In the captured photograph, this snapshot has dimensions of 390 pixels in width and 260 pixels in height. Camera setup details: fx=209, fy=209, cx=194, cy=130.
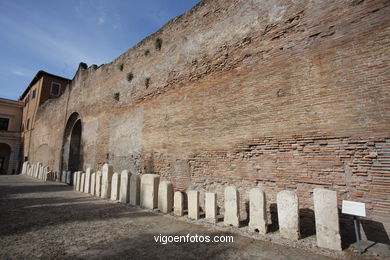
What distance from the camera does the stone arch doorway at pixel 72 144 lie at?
1258 centimetres

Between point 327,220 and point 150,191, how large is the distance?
3861 millimetres

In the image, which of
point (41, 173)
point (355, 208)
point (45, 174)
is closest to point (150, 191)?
point (355, 208)

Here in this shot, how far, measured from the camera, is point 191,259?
2.60 metres

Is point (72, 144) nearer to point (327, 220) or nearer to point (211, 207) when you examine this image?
point (211, 207)

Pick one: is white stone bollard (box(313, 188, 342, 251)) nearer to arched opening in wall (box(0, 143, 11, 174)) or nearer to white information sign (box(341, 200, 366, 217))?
white information sign (box(341, 200, 366, 217))

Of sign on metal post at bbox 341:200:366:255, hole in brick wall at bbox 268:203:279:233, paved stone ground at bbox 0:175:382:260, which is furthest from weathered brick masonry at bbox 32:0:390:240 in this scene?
paved stone ground at bbox 0:175:382:260

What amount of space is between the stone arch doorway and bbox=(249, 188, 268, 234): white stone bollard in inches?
463

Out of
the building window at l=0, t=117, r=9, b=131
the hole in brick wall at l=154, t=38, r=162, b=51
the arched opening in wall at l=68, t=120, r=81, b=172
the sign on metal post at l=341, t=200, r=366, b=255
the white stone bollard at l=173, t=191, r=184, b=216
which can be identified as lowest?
the white stone bollard at l=173, t=191, r=184, b=216

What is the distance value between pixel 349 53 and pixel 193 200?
4034 mm

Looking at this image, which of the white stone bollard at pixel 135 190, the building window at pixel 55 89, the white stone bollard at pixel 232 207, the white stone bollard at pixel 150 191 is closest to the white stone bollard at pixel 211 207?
the white stone bollard at pixel 232 207

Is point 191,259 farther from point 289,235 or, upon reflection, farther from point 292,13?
point 292,13

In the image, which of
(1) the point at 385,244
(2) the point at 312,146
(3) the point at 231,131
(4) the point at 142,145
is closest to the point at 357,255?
(1) the point at 385,244

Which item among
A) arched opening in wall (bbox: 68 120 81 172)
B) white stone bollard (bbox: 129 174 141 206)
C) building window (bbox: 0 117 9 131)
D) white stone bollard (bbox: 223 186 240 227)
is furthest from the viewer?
building window (bbox: 0 117 9 131)

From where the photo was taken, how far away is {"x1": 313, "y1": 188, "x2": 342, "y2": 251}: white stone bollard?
2.91 meters
